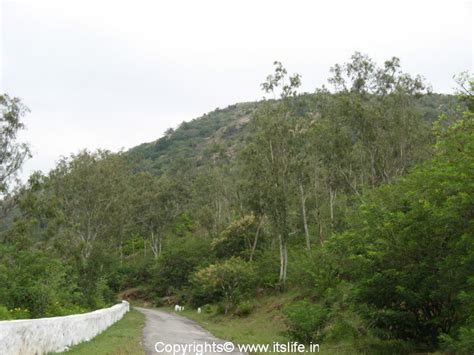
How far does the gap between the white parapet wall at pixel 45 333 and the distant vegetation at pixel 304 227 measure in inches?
78.1

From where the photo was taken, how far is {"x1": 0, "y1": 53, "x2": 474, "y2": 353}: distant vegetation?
1366 centimetres

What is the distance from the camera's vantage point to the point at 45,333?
1282 centimetres

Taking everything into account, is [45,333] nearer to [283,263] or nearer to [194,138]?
[283,263]

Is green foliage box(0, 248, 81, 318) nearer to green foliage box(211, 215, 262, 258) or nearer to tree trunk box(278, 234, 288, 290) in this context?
tree trunk box(278, 234, 288, 290)

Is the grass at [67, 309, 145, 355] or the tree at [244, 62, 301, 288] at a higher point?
the tree at [244, 62, 301, 288]

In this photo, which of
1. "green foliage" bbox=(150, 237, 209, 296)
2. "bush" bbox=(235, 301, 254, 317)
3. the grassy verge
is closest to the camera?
the grassy verge

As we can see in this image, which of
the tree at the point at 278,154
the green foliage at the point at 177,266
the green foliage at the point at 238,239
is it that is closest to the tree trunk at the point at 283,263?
the tree at the point at 278,154

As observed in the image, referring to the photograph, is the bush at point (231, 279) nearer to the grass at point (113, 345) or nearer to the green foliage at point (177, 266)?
the green foliage at point (177, 266)

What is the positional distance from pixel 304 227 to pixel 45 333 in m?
30.3

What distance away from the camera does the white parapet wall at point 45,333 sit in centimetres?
1052

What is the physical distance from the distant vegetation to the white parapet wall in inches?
78.1

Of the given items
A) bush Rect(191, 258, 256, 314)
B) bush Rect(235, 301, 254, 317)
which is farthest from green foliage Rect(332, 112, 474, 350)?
bush Rect(191, 258, 256, 314)

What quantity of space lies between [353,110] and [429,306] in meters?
22.8

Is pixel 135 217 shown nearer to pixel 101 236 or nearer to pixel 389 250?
pixel 101 236
